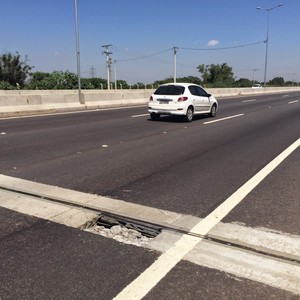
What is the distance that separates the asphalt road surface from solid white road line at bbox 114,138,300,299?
76mm

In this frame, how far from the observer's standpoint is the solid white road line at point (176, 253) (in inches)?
128

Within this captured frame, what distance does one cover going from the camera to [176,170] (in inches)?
295

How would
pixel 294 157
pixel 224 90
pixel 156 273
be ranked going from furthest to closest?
pixel 224 90
pixel 294 157
pixel 156 273

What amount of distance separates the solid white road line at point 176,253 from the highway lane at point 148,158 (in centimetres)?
17

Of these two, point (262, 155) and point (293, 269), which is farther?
point (262, 155)

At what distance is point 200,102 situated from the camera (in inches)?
693

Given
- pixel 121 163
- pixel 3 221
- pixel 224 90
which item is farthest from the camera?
pixel 224 90

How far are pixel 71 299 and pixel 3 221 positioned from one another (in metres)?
1.98

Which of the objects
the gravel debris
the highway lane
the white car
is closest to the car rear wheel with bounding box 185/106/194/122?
the white car

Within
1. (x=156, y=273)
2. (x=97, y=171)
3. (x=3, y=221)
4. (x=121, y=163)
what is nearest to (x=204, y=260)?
(x=156, y=273)

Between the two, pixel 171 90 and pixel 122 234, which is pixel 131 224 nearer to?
pixel 122 234

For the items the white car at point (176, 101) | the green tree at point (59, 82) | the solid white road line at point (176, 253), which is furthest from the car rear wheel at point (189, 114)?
the green tree at point (59, 82)

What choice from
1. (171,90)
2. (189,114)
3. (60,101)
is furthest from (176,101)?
(60,101)

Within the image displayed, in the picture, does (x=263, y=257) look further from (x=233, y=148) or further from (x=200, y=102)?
(x=200, y=102)
